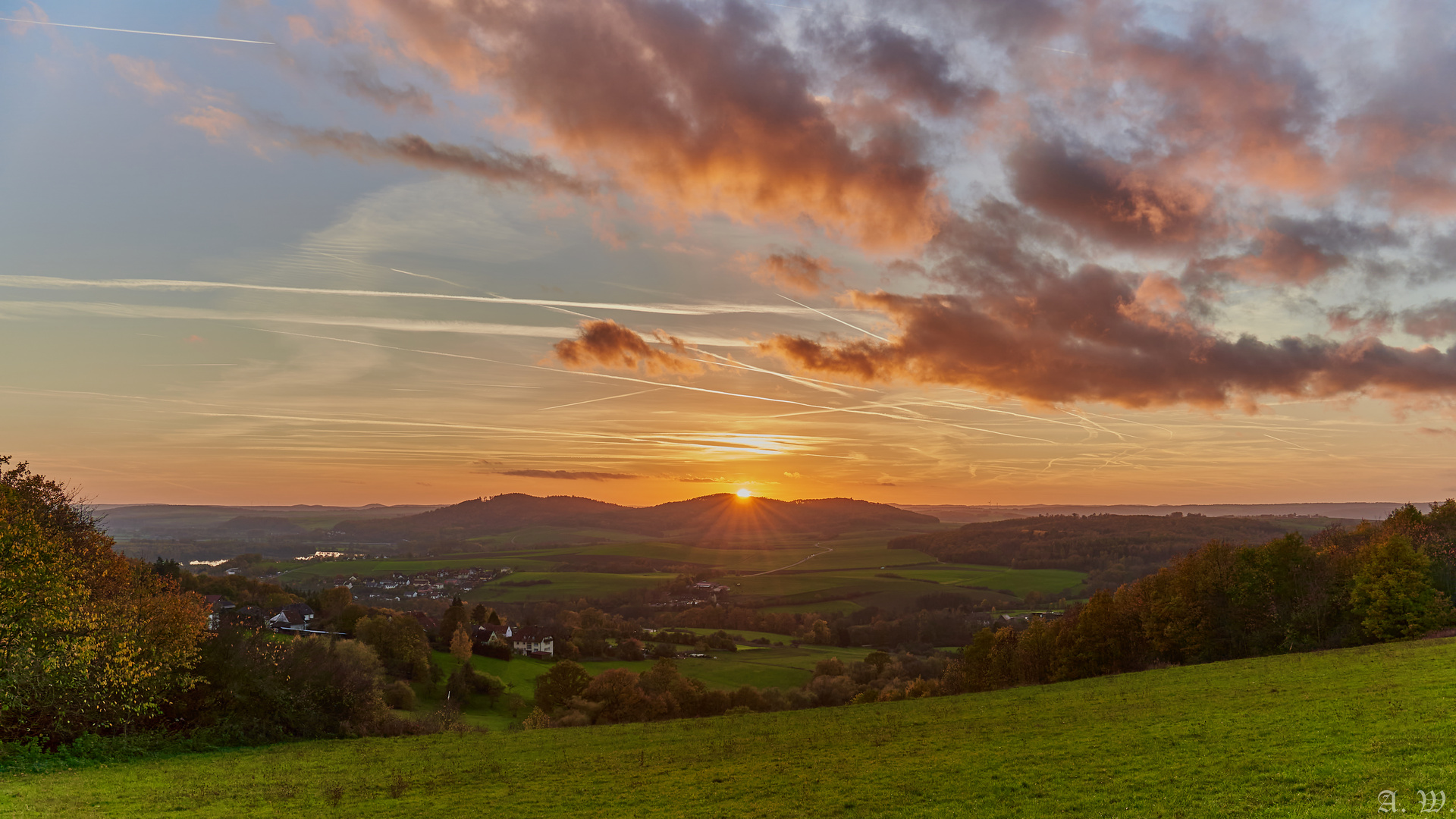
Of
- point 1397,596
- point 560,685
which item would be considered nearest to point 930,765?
Answer: point 560,685

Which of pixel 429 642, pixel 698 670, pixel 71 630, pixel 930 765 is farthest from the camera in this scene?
pixel 698 670

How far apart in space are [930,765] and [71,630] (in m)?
40.2

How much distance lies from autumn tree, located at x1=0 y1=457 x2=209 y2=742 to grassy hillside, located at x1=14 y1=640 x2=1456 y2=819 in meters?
4.06

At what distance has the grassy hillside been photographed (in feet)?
65.7

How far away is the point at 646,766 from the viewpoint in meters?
30.7

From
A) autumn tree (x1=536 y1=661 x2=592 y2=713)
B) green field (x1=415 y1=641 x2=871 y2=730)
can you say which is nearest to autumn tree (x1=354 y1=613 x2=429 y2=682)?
green field (x1=415 y1=641 x2=871 y2=730)

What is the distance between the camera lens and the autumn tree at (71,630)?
3123 cm

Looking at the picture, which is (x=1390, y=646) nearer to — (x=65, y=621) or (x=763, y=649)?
(x=65, y=621)

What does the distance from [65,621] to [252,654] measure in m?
13.2

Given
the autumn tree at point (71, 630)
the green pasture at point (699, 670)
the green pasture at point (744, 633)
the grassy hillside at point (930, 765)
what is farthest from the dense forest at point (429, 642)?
the green pasture at point (744, 633)

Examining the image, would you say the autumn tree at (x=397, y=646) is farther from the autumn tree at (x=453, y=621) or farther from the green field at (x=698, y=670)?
the autumn tree at (x=453, y=621)

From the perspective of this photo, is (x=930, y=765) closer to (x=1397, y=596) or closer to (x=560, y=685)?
(x=560, y=685)

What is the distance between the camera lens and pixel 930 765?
26.6m

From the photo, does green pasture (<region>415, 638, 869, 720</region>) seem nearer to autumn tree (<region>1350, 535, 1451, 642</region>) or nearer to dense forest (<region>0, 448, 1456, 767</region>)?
dense forest (<region>0, 448, 1456, 767</region>)
